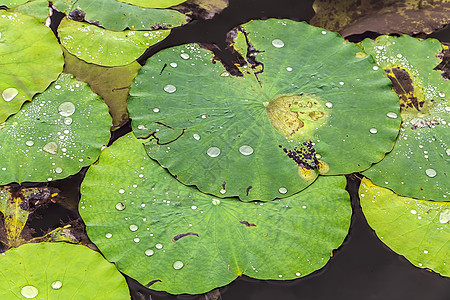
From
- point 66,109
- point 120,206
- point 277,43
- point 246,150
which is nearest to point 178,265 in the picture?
point 120,206

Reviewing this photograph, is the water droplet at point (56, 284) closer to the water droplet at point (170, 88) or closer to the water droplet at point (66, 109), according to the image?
the water droplet at point (66, 109)

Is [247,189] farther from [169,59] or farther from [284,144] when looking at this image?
[169,59]

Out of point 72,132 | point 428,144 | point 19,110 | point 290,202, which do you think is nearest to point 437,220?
point 428,144

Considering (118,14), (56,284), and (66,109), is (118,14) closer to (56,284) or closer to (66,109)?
(66,109)

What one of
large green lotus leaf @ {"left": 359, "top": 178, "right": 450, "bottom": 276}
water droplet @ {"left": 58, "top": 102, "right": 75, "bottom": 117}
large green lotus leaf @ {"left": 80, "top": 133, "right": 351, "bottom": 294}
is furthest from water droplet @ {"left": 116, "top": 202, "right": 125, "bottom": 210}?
large green lotus leaf @ {"left": 359, "top": 178, "right": 450, "bottom": 276}

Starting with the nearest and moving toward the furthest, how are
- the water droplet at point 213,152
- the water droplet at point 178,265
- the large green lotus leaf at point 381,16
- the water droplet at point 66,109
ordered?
the water droplet at point 178,265 < the water droplet at point 213,152 < the water droplet at point 66,109 < the large green lotus leaf at point 381,16

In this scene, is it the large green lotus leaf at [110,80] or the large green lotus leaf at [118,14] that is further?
the large green lotus leaf at [118,14]

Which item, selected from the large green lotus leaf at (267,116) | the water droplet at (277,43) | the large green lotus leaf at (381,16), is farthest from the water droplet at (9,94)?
the large green lotus leaf at (381,16)
